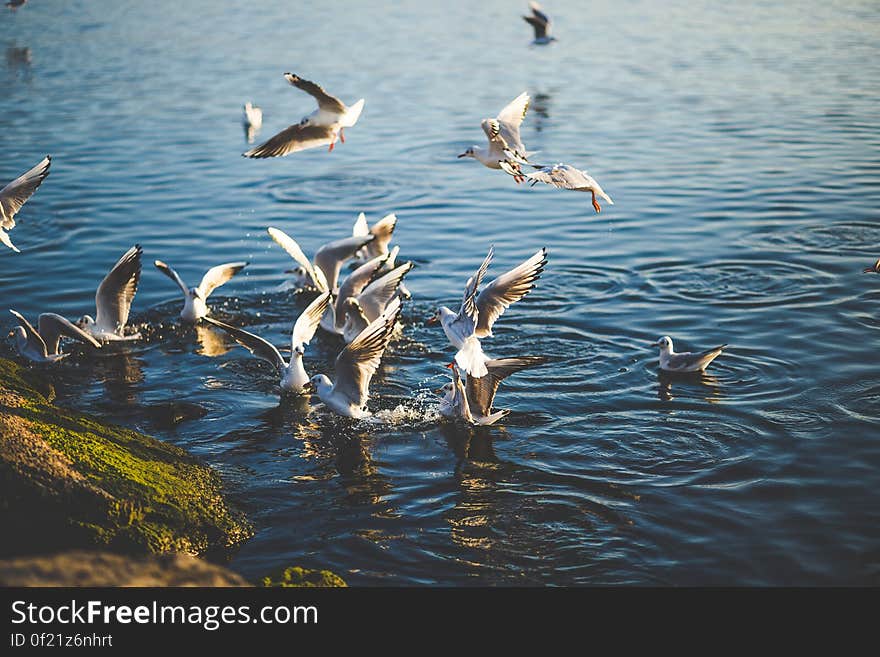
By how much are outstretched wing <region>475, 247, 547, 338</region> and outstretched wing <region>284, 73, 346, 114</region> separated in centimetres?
300

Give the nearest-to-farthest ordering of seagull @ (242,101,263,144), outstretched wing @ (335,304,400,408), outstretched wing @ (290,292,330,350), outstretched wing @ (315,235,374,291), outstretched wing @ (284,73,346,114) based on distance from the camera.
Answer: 1. outstretched wing @ (335,304,400,408)
2. outstretched wing @ (284,73,346,114)
3. outstretched wing @ (290,292,330,350)
4. outstretched wing @ (315,235,374,291)
5. seagull @ (242,101,263,144)

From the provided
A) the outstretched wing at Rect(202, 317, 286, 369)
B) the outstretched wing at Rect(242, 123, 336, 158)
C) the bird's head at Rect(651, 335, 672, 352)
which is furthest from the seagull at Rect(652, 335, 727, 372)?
the outstretched wing at Rect(242, 123, 336, 158)

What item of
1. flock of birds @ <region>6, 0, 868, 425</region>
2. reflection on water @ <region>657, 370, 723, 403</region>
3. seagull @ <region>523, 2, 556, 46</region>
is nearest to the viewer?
flock of birds @ <region>6, 0, 868, 425</region>

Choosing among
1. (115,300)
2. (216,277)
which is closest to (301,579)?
(115,300)

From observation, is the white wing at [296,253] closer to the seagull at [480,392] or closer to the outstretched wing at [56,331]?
the outstretched wing at [56,331]

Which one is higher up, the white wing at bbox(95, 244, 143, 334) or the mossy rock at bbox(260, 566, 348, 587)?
the mossy rock at bbox(260, 566, 348, 587)

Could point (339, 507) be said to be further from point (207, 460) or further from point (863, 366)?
point (863, 366)

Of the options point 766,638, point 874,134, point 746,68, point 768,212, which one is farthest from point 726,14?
point 766,638

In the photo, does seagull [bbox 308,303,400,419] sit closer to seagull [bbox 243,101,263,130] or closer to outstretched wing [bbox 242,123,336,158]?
outstretched wing [bbox 242,123,336,158]

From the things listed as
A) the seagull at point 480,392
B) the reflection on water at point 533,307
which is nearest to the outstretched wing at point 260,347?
the reflection on water at point 533,307

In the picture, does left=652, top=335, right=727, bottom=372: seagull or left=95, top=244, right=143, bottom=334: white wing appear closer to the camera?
left=652, top=335, right=727, bottom=372: seagull

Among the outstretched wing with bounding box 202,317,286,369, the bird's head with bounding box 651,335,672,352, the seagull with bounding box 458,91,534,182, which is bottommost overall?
the outstretched wing with bounding box 202,317,286,369

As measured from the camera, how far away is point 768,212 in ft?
58.3

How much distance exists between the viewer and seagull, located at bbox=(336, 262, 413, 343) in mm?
13016
